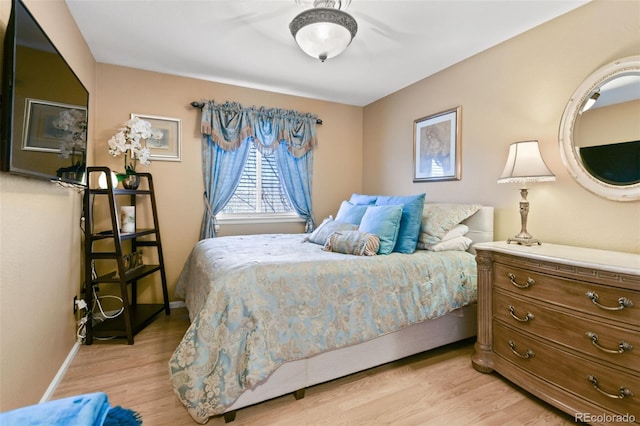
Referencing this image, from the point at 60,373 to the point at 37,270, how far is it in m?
0.83

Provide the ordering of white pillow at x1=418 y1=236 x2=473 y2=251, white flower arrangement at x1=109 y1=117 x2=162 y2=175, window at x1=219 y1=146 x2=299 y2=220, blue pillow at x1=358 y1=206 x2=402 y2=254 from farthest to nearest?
window at x1=219 y1=146 x2=299 y2=220
white flower arrangement at x1=109 y1=117 x2=162 y2=175
white pillow at x1=418 y1=236 x2=473 y2=251
blue pillow at x1=358 y1=206 x2=402 y2=254

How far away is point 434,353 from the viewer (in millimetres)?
2291

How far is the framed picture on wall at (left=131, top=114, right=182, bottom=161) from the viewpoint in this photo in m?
3.12

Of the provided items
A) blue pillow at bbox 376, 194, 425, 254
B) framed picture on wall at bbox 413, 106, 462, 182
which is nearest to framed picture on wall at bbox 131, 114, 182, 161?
blue pillow at bbox 376, 194, 425, 254

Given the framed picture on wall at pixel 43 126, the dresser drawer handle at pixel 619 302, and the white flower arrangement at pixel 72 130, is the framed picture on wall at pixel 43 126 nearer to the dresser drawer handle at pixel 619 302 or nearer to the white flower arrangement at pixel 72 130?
the white flower arrangement at pixel 72 130

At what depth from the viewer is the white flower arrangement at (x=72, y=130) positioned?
165 centimetres

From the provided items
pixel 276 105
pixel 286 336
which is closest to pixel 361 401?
pixel 286 336

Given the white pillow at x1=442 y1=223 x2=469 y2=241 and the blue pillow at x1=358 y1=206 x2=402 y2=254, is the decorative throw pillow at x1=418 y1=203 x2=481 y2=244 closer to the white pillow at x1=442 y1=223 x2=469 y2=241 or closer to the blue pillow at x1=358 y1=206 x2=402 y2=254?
the white pillow at x1=442 y1=223 x2=469 y2=241

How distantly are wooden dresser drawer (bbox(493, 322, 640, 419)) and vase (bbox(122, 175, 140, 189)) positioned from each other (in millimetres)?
3231

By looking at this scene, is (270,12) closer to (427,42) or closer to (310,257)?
(427,42)

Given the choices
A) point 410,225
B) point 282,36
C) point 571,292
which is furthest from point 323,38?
point 571,292

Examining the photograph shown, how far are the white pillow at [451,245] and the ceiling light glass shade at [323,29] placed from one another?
5.30 feet

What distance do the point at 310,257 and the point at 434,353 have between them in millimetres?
1250
